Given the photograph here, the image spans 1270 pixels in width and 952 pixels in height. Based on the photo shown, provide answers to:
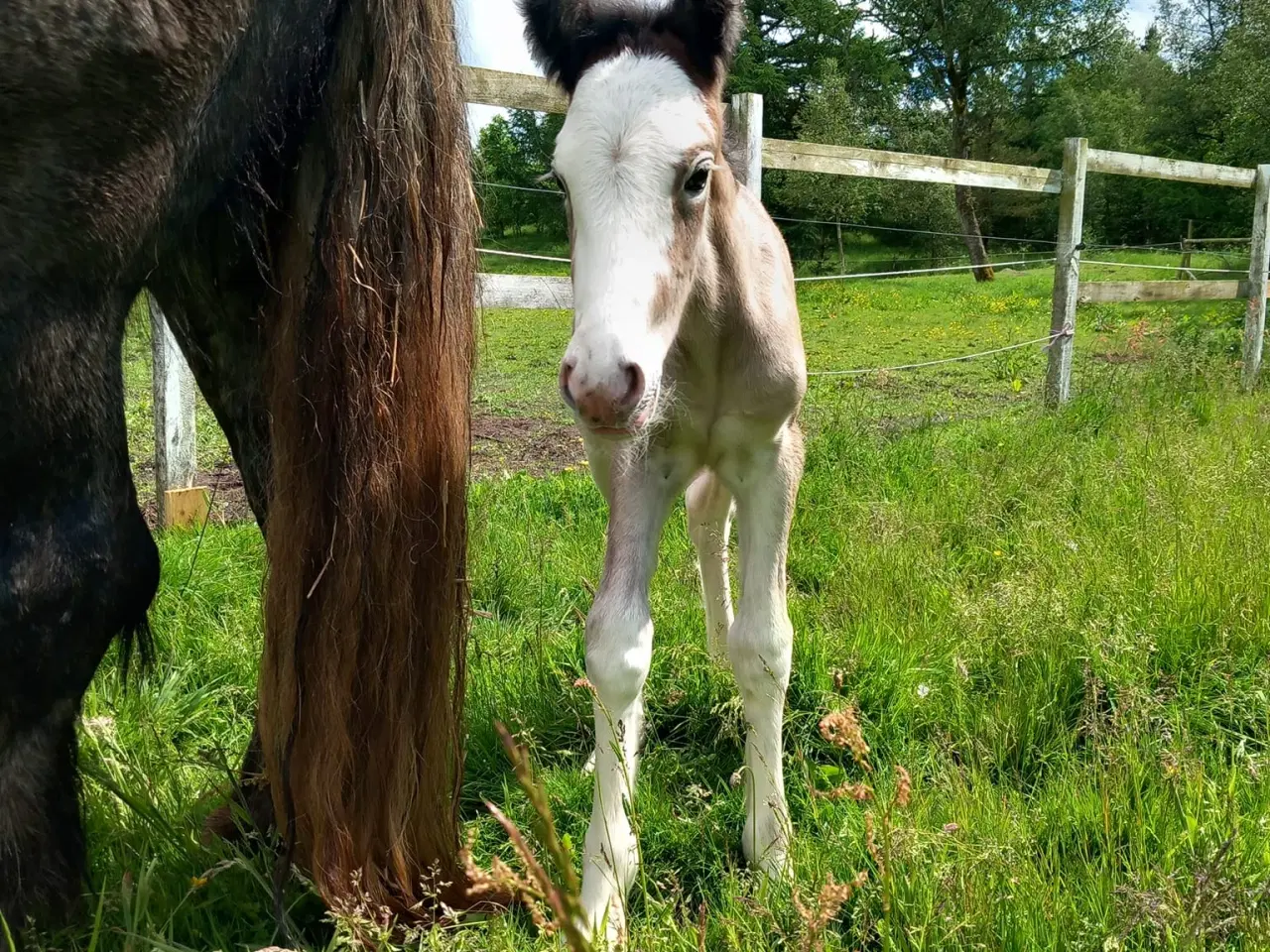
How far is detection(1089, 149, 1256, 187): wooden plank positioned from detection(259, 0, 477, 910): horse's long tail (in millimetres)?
6892

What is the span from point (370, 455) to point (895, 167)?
5.25 m

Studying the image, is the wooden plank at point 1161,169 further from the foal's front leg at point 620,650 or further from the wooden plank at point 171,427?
the wooden plank at point 171,427

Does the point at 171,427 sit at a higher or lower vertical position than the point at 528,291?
lower

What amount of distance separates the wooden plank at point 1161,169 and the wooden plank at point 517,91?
4.84 meters

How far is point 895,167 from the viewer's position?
5.82 metres

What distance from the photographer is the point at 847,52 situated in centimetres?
3034

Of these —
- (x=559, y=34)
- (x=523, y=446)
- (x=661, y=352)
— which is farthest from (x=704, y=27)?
(x=523, y=446)

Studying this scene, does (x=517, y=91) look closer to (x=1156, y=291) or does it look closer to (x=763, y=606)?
(x=763, y=606)

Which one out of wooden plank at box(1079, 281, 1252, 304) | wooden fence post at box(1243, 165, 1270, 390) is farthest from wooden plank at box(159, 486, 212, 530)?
wooden fence post at box(1243, 165, 1270, 390)

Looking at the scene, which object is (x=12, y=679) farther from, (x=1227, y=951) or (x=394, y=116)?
(x=1227, y=951)

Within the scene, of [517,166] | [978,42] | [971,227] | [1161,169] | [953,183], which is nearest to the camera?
[953,183]

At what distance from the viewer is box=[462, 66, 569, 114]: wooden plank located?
4066 millimetres

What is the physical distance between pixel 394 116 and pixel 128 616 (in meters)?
0.84

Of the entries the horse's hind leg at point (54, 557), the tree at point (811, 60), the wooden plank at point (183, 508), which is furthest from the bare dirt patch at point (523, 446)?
the tree at point (811, 60)
